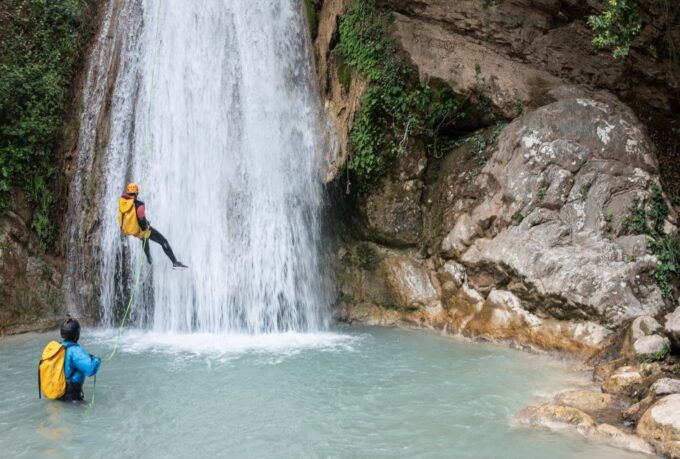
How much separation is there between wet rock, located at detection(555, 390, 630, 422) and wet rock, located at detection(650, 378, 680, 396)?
365 mm

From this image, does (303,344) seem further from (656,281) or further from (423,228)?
(656,281)

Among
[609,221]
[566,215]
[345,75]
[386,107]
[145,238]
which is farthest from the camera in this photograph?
[345,75]

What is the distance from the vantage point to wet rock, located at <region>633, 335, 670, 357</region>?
6745 mm

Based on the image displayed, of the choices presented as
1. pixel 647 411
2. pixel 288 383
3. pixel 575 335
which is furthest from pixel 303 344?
pixel 647 411

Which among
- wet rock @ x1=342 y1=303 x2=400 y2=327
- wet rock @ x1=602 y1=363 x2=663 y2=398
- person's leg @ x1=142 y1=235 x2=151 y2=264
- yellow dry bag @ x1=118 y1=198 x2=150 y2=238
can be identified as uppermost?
yellow dry bag @ x1=118 y1=198 x2=150 y2=238

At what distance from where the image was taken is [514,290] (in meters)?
9.23

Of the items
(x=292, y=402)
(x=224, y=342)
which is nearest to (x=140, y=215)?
(x=224, y=342)

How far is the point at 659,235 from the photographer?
894 centimetres

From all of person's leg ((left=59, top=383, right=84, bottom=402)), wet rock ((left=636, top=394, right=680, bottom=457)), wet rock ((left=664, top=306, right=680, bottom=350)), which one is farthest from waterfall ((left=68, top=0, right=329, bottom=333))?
wet rock ((left=636, top=394, right=680, bottom=457))

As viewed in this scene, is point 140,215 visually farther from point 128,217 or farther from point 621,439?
point 621,439

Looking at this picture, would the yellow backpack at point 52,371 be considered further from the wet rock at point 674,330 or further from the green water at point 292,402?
the wet rock at point 674,330

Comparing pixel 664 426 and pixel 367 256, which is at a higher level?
pixel 367 256

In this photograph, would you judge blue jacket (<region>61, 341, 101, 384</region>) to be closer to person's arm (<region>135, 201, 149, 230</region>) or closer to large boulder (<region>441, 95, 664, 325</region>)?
person's arm (<region>135, 201, 149, 230</region>)

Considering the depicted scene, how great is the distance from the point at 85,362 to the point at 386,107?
7338mm
